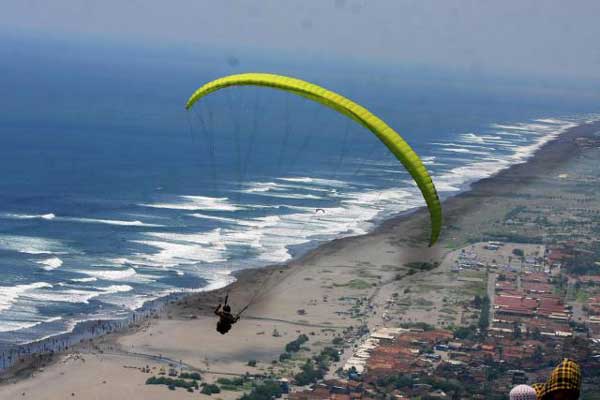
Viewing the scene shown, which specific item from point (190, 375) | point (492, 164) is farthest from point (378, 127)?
point (492, 164)

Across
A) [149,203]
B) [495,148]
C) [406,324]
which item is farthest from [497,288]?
[495,148]

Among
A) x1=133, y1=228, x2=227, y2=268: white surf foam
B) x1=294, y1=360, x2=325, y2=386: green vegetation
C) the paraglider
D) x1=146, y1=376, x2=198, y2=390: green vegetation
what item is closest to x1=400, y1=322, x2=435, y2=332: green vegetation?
x1=294, y1=360, x2=325, y2=386: green vegetation

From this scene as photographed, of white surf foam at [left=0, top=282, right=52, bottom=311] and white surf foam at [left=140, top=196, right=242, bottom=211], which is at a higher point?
white surf foam at [left=140, top=196, right=242, bottom=211]

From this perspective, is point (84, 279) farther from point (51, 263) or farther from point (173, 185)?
point (173, 185)

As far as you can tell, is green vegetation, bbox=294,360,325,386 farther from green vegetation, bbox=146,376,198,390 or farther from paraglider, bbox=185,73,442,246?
paraglider, bbox=185,73,442,246

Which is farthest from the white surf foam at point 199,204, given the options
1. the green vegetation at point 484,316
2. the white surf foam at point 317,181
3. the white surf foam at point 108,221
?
the green vegetation at point 484,316

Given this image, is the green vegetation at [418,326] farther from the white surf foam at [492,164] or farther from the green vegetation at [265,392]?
the white surf foam at [492,164]
